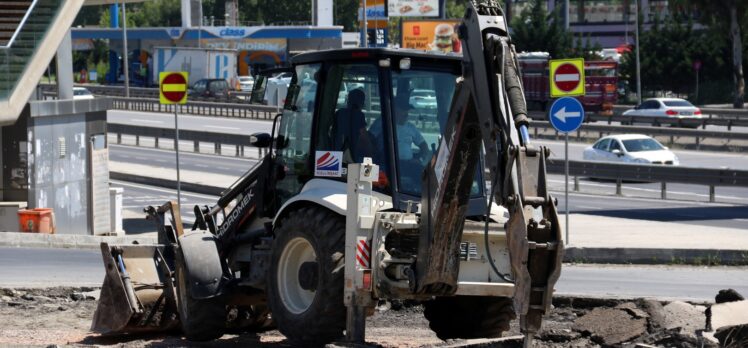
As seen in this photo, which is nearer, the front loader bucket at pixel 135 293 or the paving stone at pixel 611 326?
the paving stone at pixel 611 326

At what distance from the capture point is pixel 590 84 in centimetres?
6644

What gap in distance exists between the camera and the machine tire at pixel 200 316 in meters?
11.0

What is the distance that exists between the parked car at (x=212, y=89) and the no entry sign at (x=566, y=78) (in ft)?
192

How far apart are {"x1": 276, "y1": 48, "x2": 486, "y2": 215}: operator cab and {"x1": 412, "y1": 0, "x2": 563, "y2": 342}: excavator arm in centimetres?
69

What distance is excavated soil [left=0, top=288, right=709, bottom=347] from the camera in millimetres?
10555

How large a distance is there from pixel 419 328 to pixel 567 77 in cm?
1013

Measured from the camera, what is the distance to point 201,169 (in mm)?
42094

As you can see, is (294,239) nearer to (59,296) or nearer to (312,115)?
(312,115)

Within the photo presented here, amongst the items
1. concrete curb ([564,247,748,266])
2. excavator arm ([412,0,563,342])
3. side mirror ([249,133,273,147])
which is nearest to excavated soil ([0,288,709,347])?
excavator arm ([412,0,563,342])

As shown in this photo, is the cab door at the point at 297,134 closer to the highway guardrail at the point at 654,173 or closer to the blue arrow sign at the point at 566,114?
the blue arrow sign at the point at 566,114

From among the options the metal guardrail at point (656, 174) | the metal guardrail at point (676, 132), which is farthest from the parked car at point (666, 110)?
the metal guardrail at point (656, 174)

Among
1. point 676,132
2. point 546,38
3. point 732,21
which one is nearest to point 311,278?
point 676,132

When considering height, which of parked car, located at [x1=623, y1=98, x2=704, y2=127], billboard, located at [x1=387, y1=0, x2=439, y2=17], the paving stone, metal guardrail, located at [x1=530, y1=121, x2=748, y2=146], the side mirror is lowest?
metal guardrail, located at [x1=530, y1=121, x2=748, y2=146]

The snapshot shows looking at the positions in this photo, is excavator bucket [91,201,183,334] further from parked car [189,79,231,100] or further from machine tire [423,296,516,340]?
parked car [189,79,231,100]
